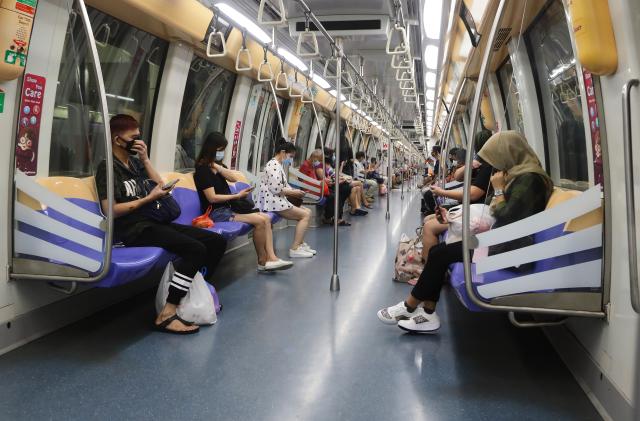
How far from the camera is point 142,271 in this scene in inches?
131

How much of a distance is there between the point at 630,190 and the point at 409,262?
10.4 ft

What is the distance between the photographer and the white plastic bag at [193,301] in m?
3.64

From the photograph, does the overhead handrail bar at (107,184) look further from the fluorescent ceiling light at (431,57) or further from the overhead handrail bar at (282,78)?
the fluorescent ceiling light at (431,57)

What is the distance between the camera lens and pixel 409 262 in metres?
5.18

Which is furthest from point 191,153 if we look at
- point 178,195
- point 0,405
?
point 0,405

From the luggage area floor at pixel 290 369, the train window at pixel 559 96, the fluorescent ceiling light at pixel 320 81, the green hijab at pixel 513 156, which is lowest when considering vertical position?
Answer: the luggage area floor at pixel 290 369

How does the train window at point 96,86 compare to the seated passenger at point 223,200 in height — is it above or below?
above

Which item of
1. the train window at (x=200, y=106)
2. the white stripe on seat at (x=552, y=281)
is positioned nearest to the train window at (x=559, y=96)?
the white stripe on seat at (x=552, y=281)

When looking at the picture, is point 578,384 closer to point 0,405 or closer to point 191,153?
point 0,405

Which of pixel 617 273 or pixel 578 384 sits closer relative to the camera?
pixel 617 273

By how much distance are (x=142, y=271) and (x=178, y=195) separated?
179 cm

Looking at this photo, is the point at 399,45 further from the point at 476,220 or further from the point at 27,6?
the point at 27,6

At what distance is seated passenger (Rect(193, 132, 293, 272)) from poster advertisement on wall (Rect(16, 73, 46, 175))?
167 centimetres

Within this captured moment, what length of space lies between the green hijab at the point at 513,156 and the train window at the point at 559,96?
79cm
